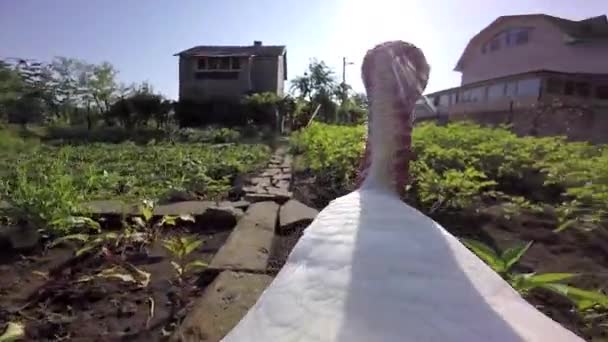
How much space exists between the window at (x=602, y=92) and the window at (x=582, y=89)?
58cm

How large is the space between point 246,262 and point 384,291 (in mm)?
2401

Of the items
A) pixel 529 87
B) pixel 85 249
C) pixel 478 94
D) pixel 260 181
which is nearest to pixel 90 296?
pixel 85 249

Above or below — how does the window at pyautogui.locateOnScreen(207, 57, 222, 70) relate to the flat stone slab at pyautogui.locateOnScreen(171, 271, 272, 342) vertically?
above

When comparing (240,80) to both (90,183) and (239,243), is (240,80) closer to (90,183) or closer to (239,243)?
(90,183)

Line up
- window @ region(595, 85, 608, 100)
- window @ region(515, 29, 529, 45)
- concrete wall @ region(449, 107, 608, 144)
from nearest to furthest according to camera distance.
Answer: concrete wall @ region(449, 107, 608, 144) < window @ region(595, 85, 608, 100) < window @ region(515, 29, 529, 45)

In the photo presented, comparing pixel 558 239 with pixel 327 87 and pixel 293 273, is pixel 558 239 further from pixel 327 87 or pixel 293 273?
pixel 327 87

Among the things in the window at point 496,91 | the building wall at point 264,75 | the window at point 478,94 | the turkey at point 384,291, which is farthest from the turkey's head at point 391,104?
the building wall at point 264,75

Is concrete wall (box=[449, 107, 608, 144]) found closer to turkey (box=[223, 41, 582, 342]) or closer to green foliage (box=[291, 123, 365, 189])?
green foliage (box=[291, 123, 365, 189])

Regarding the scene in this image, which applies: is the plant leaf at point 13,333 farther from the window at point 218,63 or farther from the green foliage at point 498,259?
the window at point 218,63

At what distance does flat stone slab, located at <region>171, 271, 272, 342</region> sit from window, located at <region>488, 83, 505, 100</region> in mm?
24985

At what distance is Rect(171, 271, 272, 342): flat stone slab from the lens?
221 cm

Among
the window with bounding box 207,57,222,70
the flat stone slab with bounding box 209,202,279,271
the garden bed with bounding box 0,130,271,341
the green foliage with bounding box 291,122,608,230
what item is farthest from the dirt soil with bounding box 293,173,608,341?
the window with bounding box 207,57,222,70

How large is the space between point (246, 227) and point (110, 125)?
28.0 meters

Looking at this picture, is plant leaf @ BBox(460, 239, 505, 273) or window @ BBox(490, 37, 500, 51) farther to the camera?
window @ BBox(490, 37, 500, 51)
